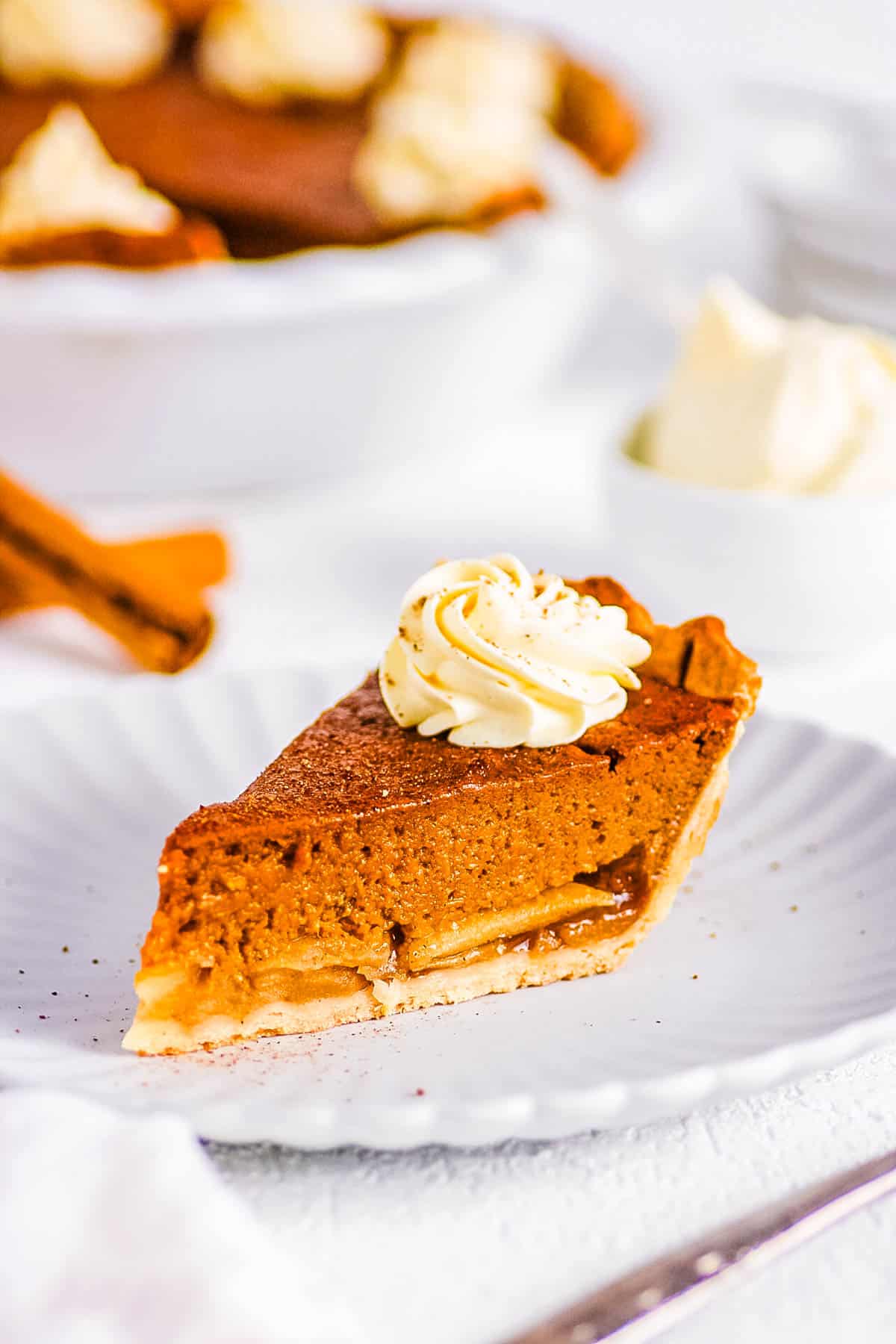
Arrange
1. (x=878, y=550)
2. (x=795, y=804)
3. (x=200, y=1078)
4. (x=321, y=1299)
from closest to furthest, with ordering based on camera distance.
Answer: (x=321, y=1299), (x=200, y=1078), (x=795, y=804), (x=878, y=550)

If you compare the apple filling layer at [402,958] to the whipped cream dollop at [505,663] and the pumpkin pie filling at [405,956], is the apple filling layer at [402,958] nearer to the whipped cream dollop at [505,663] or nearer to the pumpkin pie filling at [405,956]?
the pumpkin pie filling at [405,956]

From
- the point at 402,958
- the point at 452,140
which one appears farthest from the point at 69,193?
the point at 402,958

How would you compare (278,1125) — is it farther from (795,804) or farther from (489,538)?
(489,538)

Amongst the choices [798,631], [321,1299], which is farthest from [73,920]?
[798,631]

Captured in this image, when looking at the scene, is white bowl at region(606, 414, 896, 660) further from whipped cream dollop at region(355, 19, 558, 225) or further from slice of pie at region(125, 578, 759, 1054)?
whipped cream dollop at region(355, 19, 558, 225)

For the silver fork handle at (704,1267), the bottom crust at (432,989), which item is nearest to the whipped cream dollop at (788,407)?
the bottom crust at (432,989)

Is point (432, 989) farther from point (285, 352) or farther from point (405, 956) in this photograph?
point (285, 352)

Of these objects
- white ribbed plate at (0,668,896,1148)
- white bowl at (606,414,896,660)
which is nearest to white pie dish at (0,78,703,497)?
white bowl at (606,414,896,660)
